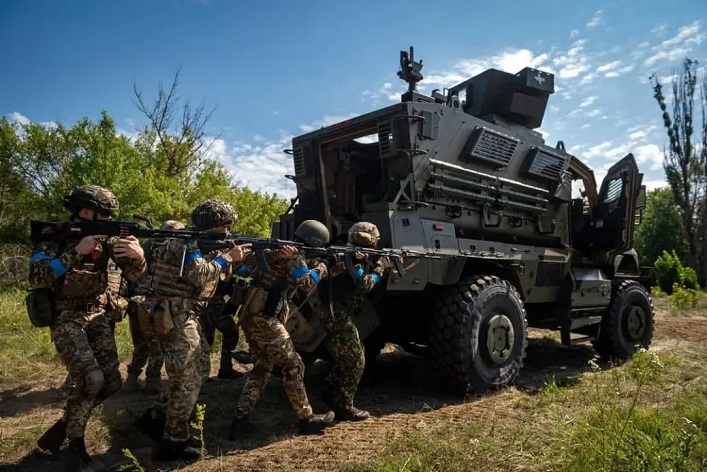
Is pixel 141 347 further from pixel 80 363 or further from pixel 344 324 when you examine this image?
pixel 344 324

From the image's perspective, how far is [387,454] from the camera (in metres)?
3.07

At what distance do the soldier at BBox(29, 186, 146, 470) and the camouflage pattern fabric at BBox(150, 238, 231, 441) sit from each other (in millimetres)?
173

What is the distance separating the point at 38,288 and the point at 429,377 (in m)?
4.02

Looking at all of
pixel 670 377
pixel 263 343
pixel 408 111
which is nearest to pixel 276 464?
pixel 263 343

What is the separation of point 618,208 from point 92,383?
6108 millimetres

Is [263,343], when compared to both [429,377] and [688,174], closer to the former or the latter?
[429,377]

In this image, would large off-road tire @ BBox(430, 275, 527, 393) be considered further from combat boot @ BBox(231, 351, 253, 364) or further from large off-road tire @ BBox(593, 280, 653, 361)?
large off-road tire @ BBox(593, 280, 653, 361)

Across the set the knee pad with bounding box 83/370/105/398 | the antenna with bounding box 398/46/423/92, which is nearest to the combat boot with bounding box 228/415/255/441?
the knee pad with bounding box 83/370/105/398

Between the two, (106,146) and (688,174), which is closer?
(106,146)

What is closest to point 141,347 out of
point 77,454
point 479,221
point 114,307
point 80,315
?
point 114,307

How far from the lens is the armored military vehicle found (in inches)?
188

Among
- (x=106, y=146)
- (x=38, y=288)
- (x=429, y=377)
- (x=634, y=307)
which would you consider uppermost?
(x=106, y=146)

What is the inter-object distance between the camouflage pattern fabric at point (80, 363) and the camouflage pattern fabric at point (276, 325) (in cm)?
92

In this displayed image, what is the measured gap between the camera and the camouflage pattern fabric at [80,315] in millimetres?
3342
